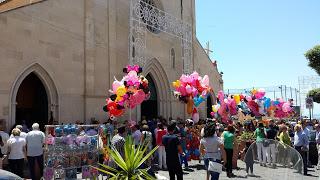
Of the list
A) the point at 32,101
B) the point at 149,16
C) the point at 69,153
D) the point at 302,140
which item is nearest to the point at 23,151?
the point at 69,153

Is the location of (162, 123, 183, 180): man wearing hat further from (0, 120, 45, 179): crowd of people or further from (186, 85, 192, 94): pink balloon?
(186, 85, 192, 94): pink balloon

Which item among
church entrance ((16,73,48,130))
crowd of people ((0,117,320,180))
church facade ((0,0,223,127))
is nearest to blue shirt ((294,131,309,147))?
crowd of people ((0,117,320,180))

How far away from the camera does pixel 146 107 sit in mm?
21672

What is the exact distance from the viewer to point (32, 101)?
15.3 metres

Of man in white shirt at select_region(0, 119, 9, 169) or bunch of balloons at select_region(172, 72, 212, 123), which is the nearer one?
man in white shirt at select_region(0, 119, 9, 169)

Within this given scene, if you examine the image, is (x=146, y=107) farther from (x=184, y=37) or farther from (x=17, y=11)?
(x=17, y=11)

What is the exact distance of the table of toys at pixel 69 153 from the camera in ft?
28.8

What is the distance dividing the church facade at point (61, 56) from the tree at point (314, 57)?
1048 cm

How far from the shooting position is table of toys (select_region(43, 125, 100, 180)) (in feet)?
28.8

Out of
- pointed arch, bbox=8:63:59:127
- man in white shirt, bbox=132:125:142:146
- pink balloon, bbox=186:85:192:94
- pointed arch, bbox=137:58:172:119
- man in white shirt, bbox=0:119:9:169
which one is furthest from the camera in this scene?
pointed arch, bbox=137:58:172:119

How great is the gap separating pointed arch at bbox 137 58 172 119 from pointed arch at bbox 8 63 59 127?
7090 mm

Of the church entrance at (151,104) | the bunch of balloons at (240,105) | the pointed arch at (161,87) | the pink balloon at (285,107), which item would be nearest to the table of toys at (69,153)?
the bunch of balloons at (240,105)

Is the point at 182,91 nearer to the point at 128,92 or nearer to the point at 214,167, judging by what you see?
the point at 128,92

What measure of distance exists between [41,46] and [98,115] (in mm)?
4162
